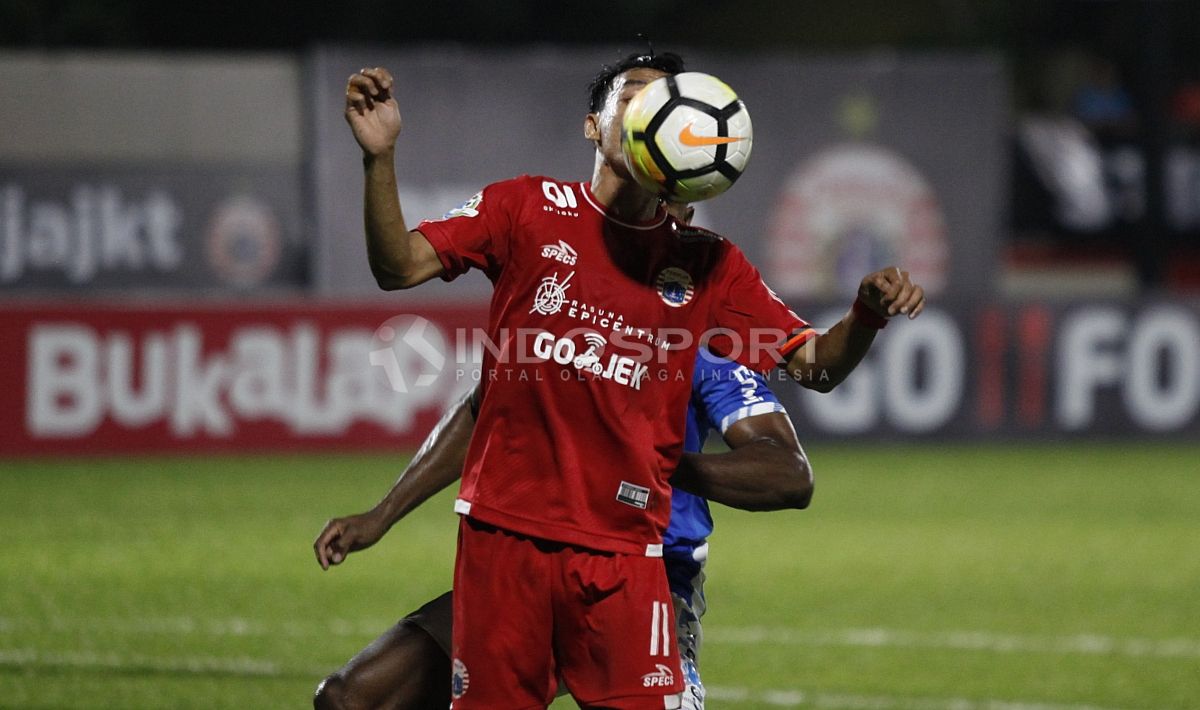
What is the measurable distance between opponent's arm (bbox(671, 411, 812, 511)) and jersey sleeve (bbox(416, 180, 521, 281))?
692mm

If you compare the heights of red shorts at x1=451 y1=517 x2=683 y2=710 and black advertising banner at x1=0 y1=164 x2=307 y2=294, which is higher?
black advertising banner at x1=0 y1=164 x2=307 y2=294

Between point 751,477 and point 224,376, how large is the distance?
1075cm

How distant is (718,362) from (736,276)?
0.31 m

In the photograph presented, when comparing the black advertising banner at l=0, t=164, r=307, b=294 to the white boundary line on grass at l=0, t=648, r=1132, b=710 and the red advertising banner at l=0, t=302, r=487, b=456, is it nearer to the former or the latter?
the red advertising banner at l=0, t=302, r=487, b=456

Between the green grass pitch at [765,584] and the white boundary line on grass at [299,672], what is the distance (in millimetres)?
17

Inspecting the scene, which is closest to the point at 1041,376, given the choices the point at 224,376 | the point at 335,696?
the point at 224,376

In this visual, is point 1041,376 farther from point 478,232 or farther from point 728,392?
point 478,232

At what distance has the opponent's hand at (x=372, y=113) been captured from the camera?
399 centimetres

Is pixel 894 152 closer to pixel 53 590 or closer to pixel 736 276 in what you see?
pixel 53 590

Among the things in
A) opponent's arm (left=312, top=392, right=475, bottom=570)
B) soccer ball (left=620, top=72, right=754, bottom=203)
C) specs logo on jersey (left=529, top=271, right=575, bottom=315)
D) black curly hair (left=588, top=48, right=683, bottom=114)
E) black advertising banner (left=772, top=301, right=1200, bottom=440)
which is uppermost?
black curly hair (left=588, top=48, right=683, bottom=114)

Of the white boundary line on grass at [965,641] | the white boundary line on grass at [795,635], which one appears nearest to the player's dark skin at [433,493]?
the white boundary line on grass at [795,635]

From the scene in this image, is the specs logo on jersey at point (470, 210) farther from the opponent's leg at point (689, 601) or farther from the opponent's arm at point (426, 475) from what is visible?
the opponent's leg at point (689, 601)

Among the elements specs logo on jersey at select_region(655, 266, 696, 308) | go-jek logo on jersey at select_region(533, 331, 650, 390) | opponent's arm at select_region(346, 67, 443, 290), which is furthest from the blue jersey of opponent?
opponent's arm at select_region(346, 67, 443, 290)

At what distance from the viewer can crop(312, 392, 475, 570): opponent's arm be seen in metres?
4.60
